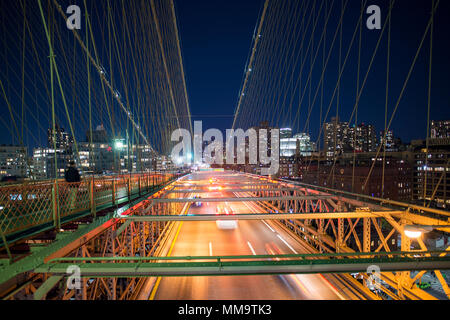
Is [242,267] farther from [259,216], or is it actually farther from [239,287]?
[239,287]

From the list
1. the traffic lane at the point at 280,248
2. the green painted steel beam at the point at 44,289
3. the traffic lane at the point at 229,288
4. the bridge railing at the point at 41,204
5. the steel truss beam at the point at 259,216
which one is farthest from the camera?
the traffic lane at the point at 280,248

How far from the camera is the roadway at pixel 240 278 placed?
8664 millimetres

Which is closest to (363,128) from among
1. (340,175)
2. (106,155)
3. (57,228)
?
(340,175)

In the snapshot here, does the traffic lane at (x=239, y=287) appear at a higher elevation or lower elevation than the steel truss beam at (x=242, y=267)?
lower

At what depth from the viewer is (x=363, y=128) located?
142 metres

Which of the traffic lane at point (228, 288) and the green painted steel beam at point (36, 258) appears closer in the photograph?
the green painted steel beam at point (36, 258)

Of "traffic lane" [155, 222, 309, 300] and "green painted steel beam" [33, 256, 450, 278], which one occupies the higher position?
"green painted steel beam" [33, 256, 450, 278]

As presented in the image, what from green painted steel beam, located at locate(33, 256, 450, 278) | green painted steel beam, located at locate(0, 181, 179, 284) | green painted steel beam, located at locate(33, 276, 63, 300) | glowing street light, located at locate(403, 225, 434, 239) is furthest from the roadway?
green painted steel beam, located at locate(33, 276, 63, 300)

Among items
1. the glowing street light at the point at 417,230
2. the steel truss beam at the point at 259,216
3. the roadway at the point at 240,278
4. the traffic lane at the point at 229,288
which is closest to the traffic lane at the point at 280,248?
the roadway at the point at 240,278

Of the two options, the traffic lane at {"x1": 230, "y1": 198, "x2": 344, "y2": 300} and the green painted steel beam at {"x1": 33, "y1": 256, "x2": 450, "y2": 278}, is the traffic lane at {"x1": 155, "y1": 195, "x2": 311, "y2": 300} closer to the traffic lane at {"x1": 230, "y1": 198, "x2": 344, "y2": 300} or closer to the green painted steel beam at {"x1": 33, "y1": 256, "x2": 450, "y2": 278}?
the traffic lane at {"x1": 230, "y1": 198, "x2": 344, "y2": 300}

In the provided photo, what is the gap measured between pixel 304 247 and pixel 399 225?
6.16m

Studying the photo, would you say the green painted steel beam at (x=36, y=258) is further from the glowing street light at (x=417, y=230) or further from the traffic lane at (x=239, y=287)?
the glowing street light at (x=417, y=230)

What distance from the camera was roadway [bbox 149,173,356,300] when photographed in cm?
866
